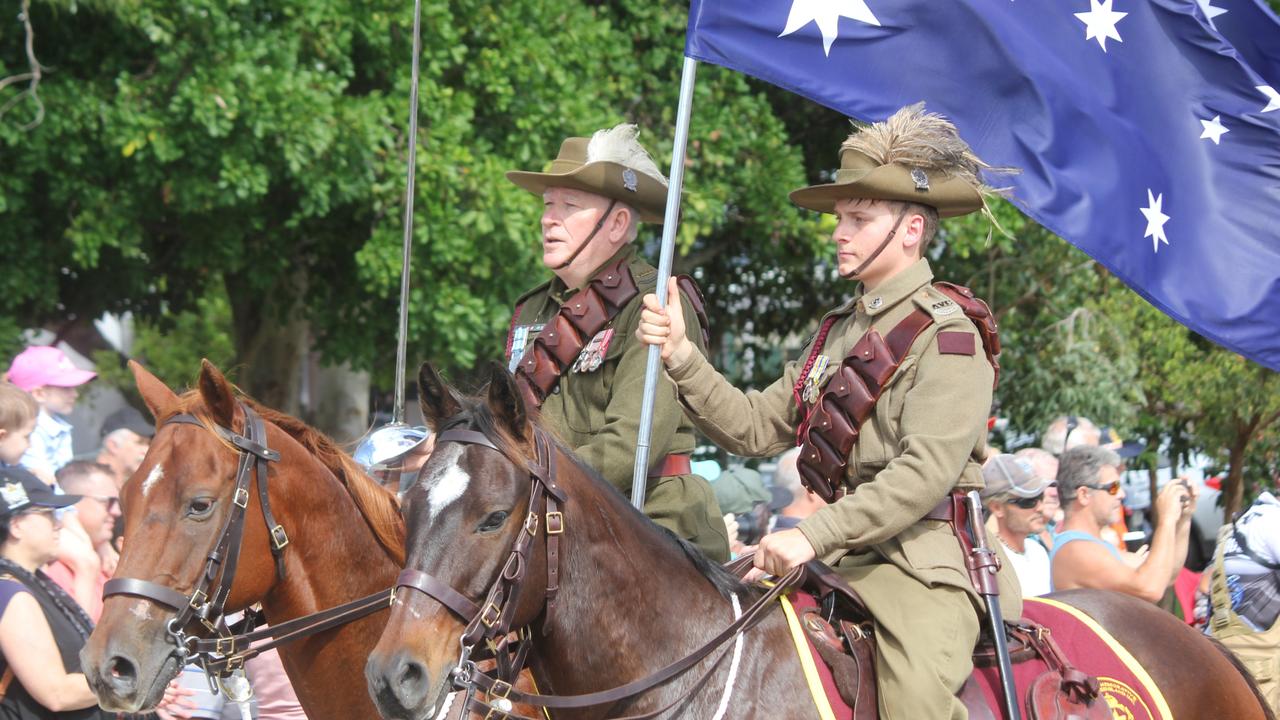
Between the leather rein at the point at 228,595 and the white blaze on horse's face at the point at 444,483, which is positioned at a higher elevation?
the white blaze on horse's face at the point at 444,483

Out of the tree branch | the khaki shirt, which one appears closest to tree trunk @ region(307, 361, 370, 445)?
the tree branch

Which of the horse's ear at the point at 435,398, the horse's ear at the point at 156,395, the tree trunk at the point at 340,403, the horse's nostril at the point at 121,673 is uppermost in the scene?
the horse's ear at the point at 435,398

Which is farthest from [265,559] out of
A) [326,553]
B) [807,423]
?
[807,423]

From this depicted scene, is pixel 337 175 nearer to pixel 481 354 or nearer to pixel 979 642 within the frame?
pixel 481 354

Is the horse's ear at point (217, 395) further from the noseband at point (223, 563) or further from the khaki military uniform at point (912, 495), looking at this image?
the khaki military uniform at point (912, 495)

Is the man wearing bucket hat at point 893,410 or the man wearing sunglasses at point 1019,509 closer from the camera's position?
the man wearing bucket hat at point 893,410

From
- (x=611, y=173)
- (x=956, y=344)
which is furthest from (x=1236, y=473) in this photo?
(x=956, y=344)

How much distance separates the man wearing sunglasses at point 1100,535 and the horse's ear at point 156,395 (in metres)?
4.33

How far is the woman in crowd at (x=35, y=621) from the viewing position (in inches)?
200

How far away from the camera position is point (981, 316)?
4.20m

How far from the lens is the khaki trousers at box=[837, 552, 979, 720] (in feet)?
12.6

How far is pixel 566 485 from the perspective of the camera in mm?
3719

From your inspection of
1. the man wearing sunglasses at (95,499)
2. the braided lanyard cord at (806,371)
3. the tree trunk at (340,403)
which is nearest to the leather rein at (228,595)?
the braided lanyard cord at (806,371)

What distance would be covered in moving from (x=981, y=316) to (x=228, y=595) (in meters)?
2.54
